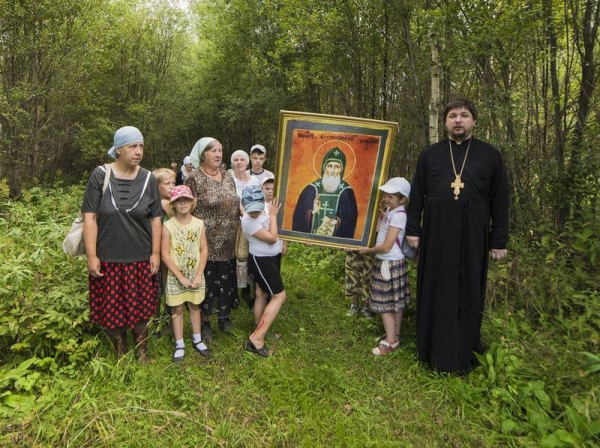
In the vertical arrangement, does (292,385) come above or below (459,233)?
below

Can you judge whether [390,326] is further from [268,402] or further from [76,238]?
[76,238]

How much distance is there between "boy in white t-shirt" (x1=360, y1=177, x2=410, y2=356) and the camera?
10.6 feet

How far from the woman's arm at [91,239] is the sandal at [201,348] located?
1.09m

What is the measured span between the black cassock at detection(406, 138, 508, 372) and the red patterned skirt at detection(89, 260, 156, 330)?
2359 millimetres

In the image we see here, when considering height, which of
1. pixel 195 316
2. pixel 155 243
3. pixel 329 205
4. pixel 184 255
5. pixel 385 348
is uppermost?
pixel 329 205

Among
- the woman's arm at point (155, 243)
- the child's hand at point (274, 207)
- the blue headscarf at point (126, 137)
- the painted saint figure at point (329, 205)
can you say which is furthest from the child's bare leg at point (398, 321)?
the blue headscarf at point (126, 137)

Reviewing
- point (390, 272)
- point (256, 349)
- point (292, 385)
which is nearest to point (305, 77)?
point (390, 272)

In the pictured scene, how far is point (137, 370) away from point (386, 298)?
2.22 metres

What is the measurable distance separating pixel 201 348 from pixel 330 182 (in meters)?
1.92

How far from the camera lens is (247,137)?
17.4 metres

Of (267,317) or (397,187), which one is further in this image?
(267,317)

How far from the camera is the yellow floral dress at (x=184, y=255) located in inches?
123

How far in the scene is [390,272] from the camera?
3328 mm

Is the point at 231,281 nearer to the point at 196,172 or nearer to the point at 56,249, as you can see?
the point at 196,172
